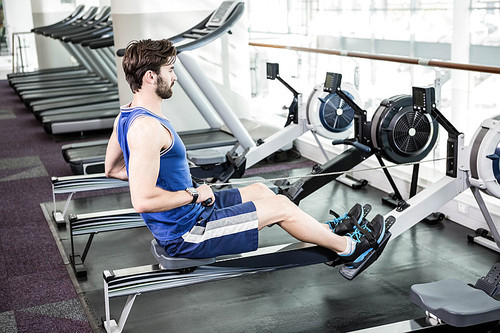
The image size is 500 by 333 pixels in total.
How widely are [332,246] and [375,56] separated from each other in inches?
82.8

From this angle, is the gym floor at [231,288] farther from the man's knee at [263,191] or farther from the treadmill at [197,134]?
the treadmill at [197,134]

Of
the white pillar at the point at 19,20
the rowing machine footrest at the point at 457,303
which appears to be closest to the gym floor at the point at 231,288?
the rowing machine footrest at the point at 457,303

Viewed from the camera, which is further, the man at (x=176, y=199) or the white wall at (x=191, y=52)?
the white wall at (x=191, y=52)

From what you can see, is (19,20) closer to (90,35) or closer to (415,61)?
(90,35)

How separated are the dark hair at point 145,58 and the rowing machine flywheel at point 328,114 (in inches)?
89.7

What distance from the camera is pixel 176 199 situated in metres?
2.34

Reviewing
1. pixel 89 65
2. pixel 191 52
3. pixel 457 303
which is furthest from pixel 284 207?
pixel 89 65

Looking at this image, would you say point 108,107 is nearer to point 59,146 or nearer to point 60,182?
point 59,146

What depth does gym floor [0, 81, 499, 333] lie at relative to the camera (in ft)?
9.17

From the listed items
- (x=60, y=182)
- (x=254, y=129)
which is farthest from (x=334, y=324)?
(x=254, y=129)

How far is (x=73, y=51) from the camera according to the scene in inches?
384

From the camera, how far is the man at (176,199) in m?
2.27

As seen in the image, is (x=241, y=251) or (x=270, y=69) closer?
(x=241, y=251)

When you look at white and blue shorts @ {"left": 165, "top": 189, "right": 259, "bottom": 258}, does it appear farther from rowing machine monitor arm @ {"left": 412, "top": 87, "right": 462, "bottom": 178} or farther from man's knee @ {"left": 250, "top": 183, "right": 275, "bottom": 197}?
rowing machine monitor arm @ {"left": 412, "top": 87, "right": 462, "bottom": 178}
